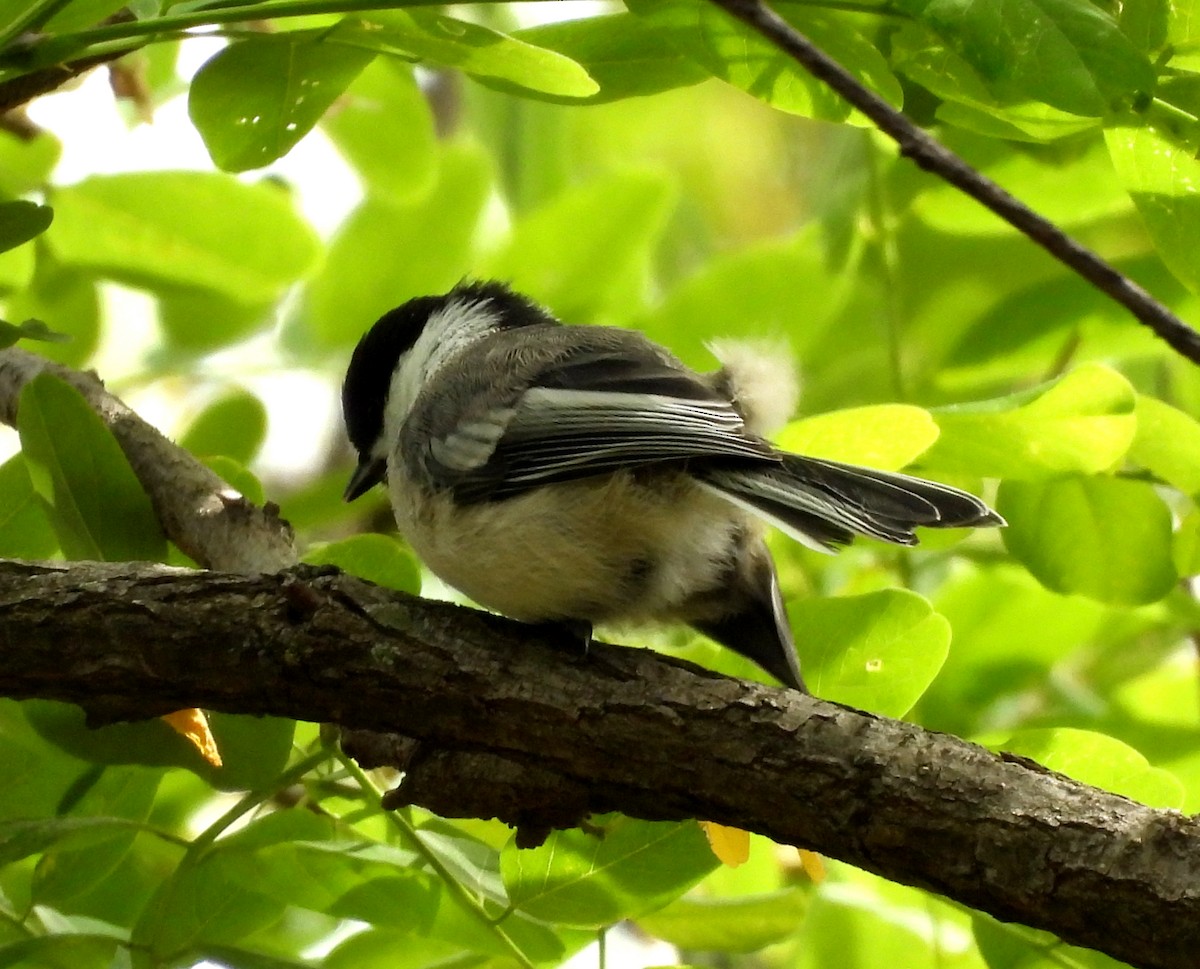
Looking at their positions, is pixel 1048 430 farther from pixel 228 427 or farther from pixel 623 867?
pixel 228 427

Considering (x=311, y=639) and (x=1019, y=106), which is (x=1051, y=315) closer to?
(x=1019, y=106)

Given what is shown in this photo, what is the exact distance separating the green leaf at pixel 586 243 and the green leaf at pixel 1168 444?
A: 980 mm

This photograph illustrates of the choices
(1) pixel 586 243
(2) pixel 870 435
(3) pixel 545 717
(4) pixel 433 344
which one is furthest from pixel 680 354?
(3) pixel 545 717

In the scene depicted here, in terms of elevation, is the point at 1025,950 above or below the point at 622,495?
below

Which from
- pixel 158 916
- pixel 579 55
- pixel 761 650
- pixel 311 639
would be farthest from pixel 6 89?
pixel 761 650

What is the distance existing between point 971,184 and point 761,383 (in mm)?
583

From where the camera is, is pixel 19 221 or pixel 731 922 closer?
pixel 19 221

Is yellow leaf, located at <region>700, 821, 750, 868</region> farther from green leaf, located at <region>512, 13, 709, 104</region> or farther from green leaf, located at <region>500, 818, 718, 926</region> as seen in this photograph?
green leaf, located at <region>512, 13, 709, 104</region>

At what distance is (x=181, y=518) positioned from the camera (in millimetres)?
1740

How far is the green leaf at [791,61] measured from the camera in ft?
4.93

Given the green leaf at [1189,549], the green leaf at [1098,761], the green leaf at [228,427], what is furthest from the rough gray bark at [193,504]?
the green leaf at [1189,549]

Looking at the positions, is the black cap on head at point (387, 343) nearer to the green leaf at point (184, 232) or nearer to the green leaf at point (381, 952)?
the green leaf at point (184, 232)

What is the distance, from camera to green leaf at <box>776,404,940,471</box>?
165 centimetres

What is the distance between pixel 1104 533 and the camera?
1790mm
